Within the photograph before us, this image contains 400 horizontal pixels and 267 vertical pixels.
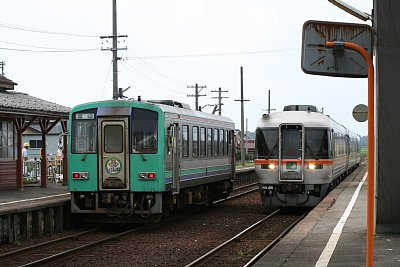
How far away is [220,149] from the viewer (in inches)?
830

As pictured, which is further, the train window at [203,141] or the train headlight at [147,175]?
the train window at [203,141]

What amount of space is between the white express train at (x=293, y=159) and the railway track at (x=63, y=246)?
324 centimetres

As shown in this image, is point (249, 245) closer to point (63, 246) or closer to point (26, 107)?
point (63, 246)

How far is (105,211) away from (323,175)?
6.38m

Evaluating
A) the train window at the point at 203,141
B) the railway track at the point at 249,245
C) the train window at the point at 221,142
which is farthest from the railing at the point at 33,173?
the railway track at the point at 249,245

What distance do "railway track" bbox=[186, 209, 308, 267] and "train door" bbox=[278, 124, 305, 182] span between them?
111 centimetres

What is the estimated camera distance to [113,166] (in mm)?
15133

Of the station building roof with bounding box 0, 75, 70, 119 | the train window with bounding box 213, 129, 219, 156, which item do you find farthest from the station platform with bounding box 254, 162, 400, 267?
the station building roof with bounding box 0, 75, 70, 119

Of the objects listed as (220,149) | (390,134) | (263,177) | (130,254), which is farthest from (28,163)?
(390,134)

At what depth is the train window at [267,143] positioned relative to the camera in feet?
61.6

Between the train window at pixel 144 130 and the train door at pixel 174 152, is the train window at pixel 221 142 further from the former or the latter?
the train window at pixel 144 130

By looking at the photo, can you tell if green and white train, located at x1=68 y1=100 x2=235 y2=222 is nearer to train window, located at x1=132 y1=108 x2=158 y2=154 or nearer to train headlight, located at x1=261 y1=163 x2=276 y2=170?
train window, located at x1=132 y1=108 x2=158 y2=154

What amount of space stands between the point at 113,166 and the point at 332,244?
608 centimetres

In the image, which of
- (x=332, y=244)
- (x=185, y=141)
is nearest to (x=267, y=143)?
(x=185, y=141)
